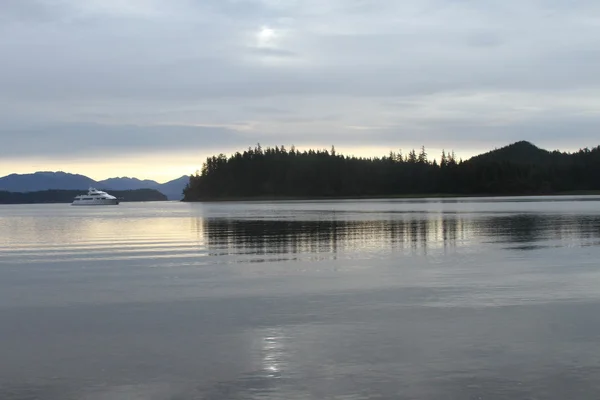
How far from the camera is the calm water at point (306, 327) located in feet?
33.3

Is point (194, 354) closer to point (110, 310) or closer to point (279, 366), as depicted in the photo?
point (279, 366)

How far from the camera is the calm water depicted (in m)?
10.2

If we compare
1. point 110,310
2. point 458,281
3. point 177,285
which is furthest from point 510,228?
point 110,310

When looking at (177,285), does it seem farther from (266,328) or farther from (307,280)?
(266,328)

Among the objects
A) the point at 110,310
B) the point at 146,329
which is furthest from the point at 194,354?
the point at 110,310

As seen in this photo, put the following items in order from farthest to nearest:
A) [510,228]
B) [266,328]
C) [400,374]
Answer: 1. [510,228]
2. [266,328]
3. [400,374]

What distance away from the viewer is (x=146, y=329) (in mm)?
14141

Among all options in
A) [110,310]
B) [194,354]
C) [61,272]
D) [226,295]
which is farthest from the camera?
[61,272]

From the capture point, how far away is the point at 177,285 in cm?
2030

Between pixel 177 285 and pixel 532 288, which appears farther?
pixel 177 285

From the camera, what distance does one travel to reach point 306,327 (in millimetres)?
13977

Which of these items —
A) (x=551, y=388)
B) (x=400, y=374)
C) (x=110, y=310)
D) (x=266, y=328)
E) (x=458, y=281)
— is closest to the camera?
(x=551, y=388)

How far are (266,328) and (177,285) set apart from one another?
6970mm

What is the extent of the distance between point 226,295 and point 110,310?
318cm
